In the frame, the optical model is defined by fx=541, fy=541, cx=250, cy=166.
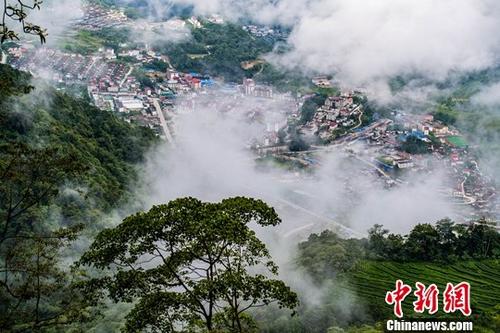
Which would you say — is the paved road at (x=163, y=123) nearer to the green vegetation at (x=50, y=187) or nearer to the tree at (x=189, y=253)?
the green vegetation at (x=50, y=187)

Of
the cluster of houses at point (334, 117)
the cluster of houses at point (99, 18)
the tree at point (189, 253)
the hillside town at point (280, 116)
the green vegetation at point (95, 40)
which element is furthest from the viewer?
the cluster of houses at point (99, 18)

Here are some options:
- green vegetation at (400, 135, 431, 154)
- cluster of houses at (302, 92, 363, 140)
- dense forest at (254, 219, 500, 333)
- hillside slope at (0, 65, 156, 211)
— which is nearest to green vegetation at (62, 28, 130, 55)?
cluster of houses at (302, 92, 363, 140)

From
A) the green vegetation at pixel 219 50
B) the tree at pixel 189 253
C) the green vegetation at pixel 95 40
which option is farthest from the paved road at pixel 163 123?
the tree at pixel 189 253

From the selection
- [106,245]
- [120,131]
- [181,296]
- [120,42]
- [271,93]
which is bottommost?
[181,296]

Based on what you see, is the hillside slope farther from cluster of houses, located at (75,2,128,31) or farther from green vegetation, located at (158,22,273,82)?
cluster of houses, located at (75,2,128,31)

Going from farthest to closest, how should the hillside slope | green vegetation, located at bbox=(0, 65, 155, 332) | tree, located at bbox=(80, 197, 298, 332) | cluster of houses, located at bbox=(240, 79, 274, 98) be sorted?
cluster of houses, located at bbox=(240, 79, 274, 98)
the hillside slope
green vegetation, located at bbox=(0, 65, 155, 332)
tree, located at bbox=(80, 197, 298, 332)

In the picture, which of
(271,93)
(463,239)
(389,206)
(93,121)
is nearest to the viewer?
(463,239)

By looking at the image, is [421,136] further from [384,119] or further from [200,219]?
[200,219]

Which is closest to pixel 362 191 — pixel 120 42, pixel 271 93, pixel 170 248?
pixel 271 93

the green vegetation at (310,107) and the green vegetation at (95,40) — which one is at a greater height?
the green vegetation at (95,40)
